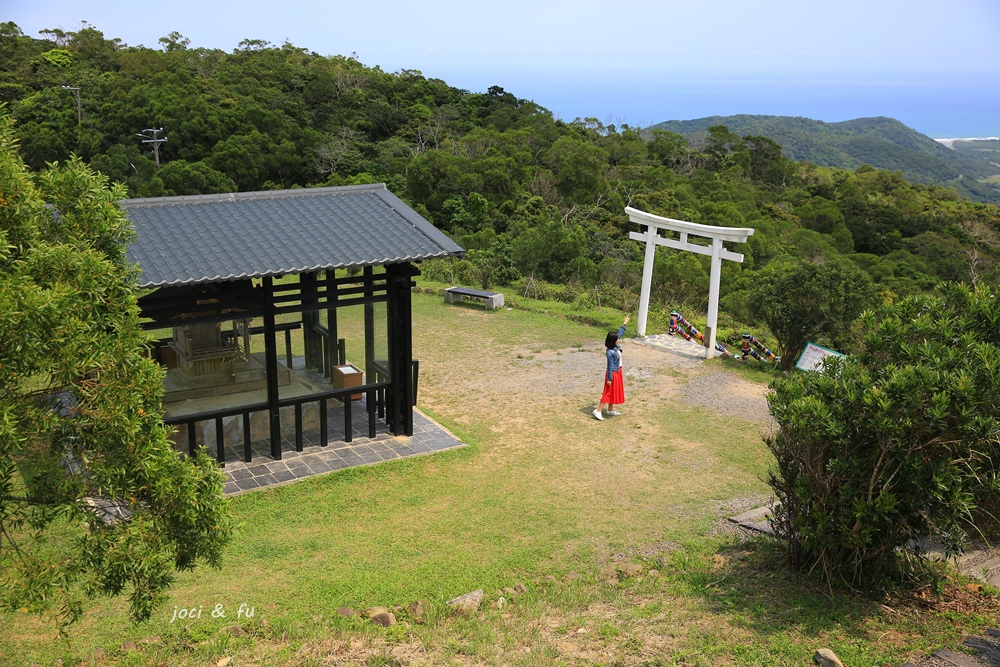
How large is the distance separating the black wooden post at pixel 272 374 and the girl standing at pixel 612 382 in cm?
419

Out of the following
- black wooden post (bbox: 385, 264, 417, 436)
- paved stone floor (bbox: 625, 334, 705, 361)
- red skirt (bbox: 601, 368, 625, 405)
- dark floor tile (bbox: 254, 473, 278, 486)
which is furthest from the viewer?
paved stone floor (bbox: 625, 334, 705, 361)

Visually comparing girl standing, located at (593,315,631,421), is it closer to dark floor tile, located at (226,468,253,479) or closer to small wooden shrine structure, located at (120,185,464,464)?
small wooden shrine structure, located at (120,185,464,464)

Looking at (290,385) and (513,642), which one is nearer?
(513,642)

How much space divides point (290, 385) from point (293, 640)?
4.38 metres

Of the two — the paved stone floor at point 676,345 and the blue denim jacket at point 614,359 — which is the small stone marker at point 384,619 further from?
the paved stone floor at point 676,345

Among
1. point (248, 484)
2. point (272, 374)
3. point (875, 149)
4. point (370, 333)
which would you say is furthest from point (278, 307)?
point (875, 149)

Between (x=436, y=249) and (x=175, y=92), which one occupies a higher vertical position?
(x=175, y=92)

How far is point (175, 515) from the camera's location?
400cm

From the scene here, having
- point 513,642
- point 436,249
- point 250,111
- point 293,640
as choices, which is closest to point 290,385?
point 436,249

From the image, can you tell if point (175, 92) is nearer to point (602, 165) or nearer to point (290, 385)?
point (602, 165)

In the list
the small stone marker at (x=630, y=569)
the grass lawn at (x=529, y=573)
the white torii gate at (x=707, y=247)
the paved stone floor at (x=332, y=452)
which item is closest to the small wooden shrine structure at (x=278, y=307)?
the paved stone floor at (x=332, y=452)

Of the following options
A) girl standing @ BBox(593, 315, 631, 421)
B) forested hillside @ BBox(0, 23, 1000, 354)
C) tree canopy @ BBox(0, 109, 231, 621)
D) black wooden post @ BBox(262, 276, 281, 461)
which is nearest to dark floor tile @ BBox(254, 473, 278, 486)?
black wooden post @ BBox(262, 276, 281, 461)

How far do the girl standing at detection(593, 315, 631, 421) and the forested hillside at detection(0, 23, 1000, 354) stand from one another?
9.37 metres

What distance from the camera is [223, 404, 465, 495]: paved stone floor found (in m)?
8.31
